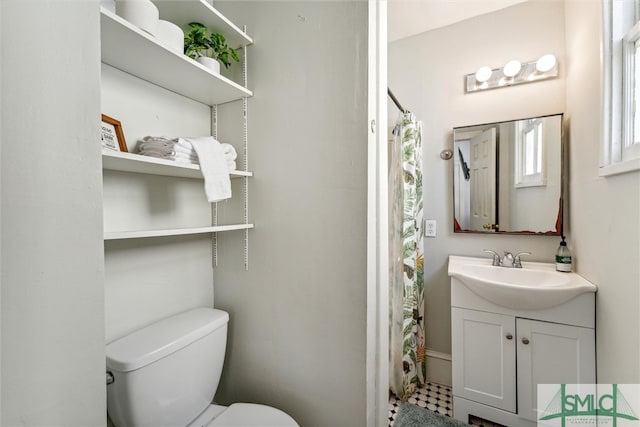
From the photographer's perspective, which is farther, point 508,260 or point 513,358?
point 508,260

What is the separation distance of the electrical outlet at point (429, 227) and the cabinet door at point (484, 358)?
1.94ft

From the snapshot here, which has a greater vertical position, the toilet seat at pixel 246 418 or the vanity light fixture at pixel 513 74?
the vanity light fixture at pixel 513 74

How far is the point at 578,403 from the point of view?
1.25 meters

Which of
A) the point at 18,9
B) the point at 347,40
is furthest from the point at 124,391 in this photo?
the point at 347,40

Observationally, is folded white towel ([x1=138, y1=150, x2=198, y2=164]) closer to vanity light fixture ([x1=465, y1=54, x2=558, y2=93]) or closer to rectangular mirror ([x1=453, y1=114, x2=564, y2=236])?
rectangular mirror ([x1=453, y1=114, x2=564, y2=236])

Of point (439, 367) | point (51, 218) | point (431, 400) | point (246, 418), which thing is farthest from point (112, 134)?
point (439, 367)

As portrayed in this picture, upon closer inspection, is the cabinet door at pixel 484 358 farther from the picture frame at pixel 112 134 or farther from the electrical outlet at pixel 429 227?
the picture frame at pixel 112 134

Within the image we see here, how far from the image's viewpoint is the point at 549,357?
1.29 metres

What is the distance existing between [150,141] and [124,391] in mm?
794

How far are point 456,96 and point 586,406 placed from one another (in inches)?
72.3

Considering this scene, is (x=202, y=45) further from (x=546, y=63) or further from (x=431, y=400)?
(x=431, y=400)

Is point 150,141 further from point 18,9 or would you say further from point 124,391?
point 124,391

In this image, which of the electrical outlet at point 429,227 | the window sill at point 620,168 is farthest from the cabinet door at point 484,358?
the window sill at point 620,168

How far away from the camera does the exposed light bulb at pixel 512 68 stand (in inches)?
65.0
